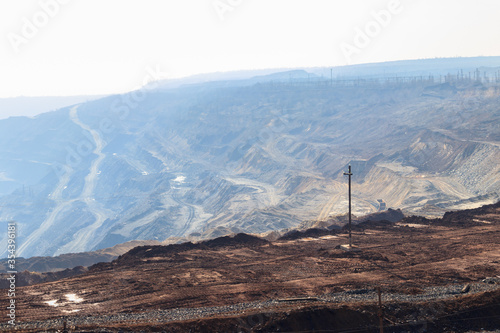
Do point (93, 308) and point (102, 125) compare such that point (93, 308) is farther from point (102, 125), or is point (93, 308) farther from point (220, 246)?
point (102, 125)

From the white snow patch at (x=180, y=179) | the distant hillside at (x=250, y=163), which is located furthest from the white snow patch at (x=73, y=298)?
the white snow patch at (x=180, y=179)

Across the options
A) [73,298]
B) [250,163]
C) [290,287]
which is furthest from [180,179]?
[290,287]

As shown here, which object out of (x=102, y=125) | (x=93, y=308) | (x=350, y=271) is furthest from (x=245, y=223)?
(x=102, y=125)

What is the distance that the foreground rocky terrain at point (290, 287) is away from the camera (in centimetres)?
1614

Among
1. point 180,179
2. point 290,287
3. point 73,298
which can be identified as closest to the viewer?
point 73,298

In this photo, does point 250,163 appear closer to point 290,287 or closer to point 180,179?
point 180,179

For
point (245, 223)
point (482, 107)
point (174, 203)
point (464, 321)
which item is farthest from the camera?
point (482, 107)

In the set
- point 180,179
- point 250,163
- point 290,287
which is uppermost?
point 290,287

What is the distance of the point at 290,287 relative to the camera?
2094 cm

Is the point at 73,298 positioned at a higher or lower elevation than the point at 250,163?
higher

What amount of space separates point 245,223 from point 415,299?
47.5 meters

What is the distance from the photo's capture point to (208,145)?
14162 cm

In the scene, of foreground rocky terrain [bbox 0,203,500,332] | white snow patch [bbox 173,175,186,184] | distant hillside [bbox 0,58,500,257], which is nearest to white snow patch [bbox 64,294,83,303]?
foreground rocky terrain [bbox 0,203,500,332]

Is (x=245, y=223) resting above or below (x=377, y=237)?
below
